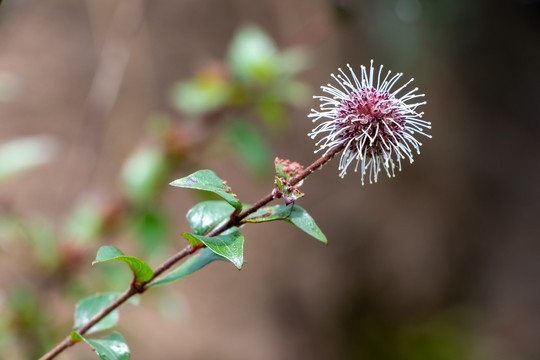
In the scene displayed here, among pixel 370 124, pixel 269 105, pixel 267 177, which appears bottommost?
pixel 370 124

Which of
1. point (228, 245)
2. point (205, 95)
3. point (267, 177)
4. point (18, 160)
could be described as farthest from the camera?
point (267, 177)

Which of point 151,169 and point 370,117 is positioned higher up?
point 151,169

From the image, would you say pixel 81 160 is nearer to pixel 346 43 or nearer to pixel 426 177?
pixel 346 43

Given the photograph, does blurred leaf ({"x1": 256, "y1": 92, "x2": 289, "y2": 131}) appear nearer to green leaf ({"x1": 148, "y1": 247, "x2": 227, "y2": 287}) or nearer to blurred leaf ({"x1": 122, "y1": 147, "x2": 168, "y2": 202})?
blurred leaf ({"x1": 122, "y1": 147, "x2": 168, "y2": 202})

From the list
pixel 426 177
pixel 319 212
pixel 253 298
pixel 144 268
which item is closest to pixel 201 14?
pixel 319 212

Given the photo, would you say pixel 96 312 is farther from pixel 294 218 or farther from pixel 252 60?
pixel 252 60

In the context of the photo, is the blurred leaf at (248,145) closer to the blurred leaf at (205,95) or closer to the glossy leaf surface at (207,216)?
the blurred leaf at (205,95)

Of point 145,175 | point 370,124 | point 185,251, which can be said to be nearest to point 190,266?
point 185,251

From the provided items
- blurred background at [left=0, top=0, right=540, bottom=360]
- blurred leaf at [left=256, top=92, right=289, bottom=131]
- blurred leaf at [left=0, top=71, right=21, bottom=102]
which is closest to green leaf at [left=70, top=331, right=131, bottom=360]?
blurred background at [left=0, top=0, right=540, bottom=360]
